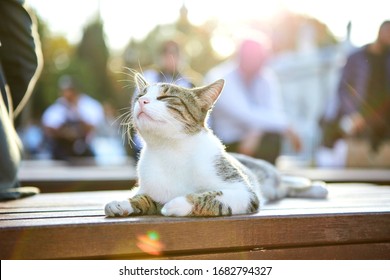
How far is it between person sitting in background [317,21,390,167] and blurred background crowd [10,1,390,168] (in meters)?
0.04

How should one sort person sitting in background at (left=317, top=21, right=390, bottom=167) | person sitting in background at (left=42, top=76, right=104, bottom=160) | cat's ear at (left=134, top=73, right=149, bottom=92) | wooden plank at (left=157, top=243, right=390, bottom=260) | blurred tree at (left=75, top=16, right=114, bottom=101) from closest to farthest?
wooden plank at (left=157, top=243, right=390, bottom=260) → cat's ear at (left=134, top=73, right=149, bottom=92) → person sitting in background at (left=317, top=21, right=390, bottom=167) → person sitting in background at (left=42, top=76, right=104, bottom=160) → blurred tree at (left=75, top=16, right=114, bottom=101)

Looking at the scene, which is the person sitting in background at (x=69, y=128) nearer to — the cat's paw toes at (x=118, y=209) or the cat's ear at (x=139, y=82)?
the cat's ear at (x=139, y=82)

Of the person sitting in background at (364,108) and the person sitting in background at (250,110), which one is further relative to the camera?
the person sitting in background at (364,108)

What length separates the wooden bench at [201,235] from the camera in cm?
163

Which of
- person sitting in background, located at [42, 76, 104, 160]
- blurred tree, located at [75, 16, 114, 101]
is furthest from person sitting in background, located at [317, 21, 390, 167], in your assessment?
blurred tree, located at [75, 16, 114, 101]

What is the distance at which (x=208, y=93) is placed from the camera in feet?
6.89

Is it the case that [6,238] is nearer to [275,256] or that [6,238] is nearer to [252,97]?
[275,256]

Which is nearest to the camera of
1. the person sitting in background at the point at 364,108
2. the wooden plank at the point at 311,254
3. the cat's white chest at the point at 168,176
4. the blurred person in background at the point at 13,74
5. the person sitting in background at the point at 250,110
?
the wooden plank at the point at 311,254

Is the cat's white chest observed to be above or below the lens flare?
above

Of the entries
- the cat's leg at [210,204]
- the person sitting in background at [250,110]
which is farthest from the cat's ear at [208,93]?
the person sitting in background at [250,110]

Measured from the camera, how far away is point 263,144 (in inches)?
199

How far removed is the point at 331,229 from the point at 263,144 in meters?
3.19

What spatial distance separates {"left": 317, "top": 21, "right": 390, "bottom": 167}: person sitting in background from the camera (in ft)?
18.3

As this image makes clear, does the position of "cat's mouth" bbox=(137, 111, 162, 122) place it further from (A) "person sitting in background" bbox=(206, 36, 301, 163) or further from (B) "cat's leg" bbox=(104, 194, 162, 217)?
(A) "person sitting in background" bbox=(206, 36, 301, 163)
